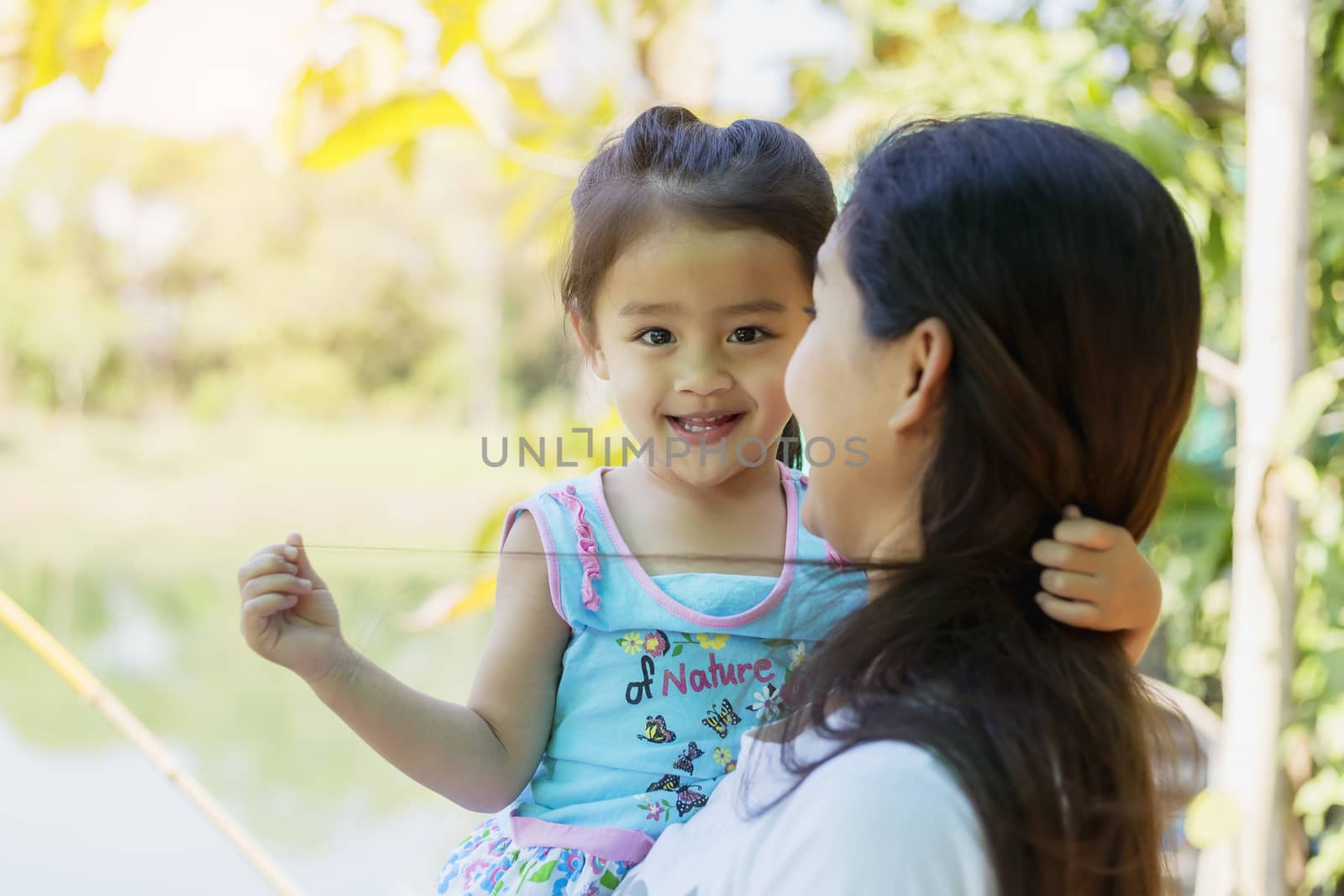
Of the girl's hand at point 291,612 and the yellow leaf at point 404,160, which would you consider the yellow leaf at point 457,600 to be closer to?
the yellow leaf at point 404,160

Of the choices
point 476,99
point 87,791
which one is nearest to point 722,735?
point 476,99

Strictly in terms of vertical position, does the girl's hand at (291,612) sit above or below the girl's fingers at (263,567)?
below

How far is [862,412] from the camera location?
0.69 m

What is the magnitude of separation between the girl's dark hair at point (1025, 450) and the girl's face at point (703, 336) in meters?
0.20

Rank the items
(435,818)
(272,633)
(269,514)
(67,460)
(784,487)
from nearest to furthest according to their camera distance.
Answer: (272,633) → (784,487) → (435,818) → (269,514) → (67,460)

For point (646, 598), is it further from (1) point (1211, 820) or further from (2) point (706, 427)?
(1) point (1211, 820)

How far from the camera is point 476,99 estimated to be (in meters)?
1.90

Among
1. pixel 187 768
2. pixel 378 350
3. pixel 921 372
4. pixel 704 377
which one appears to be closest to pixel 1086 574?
pixel 921 372

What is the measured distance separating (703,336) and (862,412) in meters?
0.23

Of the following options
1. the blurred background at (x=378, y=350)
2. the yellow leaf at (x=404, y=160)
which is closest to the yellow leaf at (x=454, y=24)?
the blurred background at (x=378, y=350)

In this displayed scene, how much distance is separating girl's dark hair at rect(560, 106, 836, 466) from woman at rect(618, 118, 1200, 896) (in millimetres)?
204

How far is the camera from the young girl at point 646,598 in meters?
0.88

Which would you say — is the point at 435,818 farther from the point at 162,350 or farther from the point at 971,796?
the point at 162,350

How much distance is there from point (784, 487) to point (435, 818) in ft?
3.12
